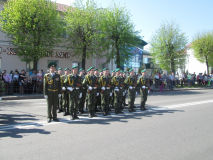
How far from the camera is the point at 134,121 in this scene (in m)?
7.73

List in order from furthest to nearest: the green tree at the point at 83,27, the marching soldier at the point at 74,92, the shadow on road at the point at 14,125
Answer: the green tree at the point at 83,27 < the marching soldier at the point at 74,92 < the shadow on road at the point at 14,125

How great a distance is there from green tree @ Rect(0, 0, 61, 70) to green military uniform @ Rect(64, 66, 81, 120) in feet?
39.1

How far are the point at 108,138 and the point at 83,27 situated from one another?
18.7 meters

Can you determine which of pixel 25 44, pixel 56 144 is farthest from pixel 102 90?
pixel 25 44

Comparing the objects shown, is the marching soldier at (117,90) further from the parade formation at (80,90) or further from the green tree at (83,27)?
the green tree at (83,27)

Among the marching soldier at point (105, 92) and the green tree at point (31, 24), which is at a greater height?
the green tree at point (31, 24)

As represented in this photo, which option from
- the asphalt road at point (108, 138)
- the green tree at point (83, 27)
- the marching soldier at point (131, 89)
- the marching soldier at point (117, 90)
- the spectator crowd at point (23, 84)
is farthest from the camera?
the green tree at point (83, 27)

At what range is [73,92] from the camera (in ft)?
26.9

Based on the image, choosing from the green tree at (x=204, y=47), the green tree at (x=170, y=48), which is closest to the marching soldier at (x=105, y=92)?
the green tree at (x=170, y=48)

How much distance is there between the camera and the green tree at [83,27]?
22.2m

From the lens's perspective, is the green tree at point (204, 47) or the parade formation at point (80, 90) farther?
the green tree at point (204, 47)

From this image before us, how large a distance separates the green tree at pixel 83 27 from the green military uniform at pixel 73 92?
14413 millimetres

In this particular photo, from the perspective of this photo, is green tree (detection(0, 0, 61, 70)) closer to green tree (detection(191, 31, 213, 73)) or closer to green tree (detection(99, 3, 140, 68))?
green tree (detection(99, 3, 140, 68))

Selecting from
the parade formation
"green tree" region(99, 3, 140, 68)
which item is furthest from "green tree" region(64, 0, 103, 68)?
the parade formation
